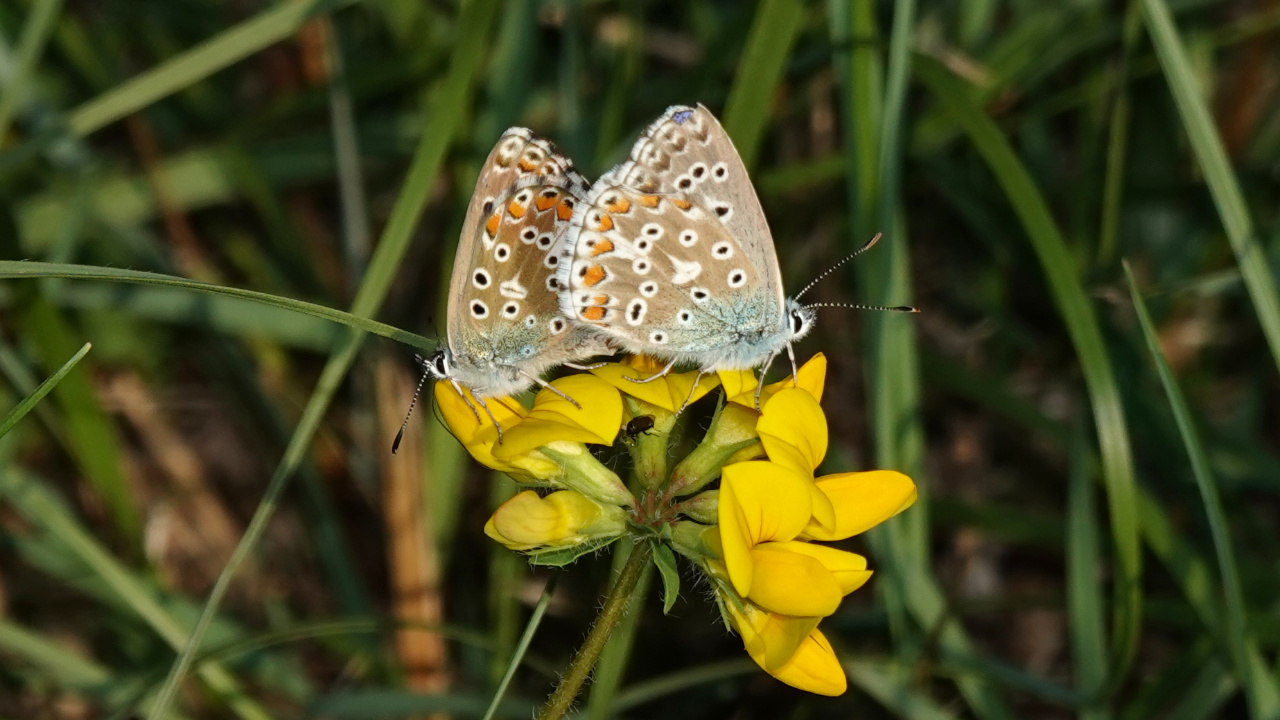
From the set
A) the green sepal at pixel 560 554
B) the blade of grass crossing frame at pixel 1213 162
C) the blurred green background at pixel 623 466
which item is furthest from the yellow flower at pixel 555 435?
the blade of grass crossing frame at pixel 1213 162

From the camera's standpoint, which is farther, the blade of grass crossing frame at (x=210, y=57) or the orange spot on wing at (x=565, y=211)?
the blade of grass crossing frame at (x=210, y=57)

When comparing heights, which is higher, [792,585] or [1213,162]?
[1213,162]

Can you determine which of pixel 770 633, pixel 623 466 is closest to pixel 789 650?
pixel 770 633

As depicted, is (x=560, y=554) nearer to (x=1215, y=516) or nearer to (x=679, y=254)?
(x=679, y=254)

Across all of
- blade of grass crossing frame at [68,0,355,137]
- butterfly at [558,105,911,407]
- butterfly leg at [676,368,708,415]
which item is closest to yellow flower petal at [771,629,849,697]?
butterfly leg at [676,368,708,415]

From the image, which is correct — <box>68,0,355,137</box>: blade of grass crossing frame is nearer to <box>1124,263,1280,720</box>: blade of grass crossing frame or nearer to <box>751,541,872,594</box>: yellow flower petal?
<box>751,541,872,594</box>: yellow flower petal

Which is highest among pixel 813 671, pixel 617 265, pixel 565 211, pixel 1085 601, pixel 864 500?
pixel 565 211

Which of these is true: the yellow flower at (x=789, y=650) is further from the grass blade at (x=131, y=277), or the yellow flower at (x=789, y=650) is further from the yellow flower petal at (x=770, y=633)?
the grass blade at (x=131, y=277)
